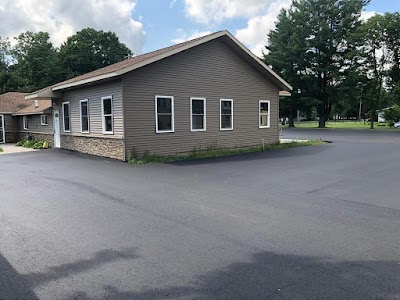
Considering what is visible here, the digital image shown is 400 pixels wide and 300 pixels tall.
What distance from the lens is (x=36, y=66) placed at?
1732 inches

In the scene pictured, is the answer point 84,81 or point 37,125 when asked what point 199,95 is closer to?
point 84,81

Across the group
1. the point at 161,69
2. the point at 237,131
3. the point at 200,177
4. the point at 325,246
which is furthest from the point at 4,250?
the point at 237,131

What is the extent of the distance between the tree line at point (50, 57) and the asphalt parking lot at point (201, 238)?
3914cm

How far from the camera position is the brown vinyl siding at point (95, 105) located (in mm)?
13438

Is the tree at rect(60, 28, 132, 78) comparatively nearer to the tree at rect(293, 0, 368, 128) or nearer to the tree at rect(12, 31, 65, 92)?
the tree at rect(12, 31, 65, 92)

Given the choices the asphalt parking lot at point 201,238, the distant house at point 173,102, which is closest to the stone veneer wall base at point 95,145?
the distant house at point 173,102

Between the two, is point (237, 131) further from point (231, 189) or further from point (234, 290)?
point (234, 290)

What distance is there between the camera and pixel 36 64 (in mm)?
43969

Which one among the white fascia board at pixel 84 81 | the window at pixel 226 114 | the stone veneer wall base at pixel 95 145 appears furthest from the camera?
the window at pixel 226 114

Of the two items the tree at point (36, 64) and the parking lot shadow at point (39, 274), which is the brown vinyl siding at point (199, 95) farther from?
the tree at point (36, 64)

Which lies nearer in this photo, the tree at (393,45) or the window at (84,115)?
the window at (84,115)

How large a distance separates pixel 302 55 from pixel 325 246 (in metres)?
41.4

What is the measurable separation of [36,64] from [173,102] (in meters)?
37.0

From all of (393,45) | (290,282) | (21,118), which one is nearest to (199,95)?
(290,282)
